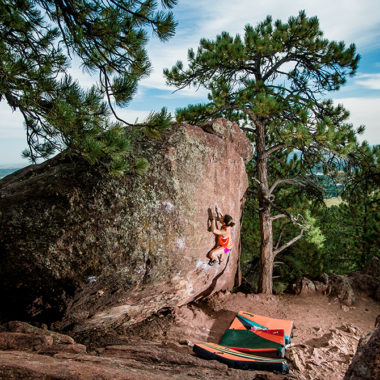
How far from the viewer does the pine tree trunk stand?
9672 mm

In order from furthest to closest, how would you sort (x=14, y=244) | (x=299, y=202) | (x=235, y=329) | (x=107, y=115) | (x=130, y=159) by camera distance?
1. (x=299, y=202)
2. (x=235, y=329)
3. (x=130, y=159)
4. (x=14, y=244)
5. (x=107, y=115)

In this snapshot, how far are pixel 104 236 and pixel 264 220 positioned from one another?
20.8ft

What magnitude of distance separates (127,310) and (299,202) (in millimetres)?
7449

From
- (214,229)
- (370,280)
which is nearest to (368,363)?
(214,229)

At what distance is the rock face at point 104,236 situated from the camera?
4.73 m

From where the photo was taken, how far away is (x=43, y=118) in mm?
3596

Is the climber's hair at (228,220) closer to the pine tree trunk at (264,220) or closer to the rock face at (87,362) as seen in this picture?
the rock face at (87,362)

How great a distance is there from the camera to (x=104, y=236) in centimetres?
490

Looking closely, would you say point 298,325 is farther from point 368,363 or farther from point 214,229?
point 368,363

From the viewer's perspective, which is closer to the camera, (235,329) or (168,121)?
(168,121)

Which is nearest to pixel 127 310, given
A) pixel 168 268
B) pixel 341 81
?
pixel 168 268

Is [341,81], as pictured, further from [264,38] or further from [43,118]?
[43,118]

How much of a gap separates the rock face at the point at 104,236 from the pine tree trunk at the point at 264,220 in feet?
12.6

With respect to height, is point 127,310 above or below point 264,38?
below
